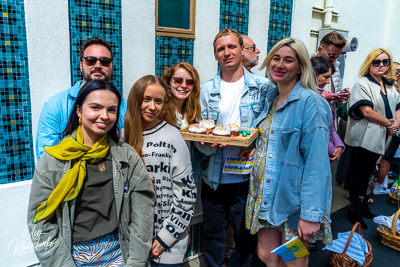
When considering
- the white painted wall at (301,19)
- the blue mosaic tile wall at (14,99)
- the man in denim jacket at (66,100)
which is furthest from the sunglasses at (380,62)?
the blue mosaic tile wall at (14,99)

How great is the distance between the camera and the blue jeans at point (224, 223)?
2615 mm

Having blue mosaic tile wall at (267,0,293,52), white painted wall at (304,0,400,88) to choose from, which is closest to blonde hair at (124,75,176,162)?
blue mosaic tile wall at (267,0,293,52)

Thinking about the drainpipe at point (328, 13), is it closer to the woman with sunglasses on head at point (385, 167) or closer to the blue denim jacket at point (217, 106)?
the woman with sunglasses on head at point (385, 167)

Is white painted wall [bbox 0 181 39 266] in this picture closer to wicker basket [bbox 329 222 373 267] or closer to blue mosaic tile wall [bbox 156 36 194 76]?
blue mosaic tile wall [bbox 156 36 194 76]

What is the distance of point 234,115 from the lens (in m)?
2.66

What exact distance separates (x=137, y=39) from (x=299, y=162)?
204 centimetres

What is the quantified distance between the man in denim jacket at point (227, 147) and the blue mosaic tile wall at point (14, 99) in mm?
1569

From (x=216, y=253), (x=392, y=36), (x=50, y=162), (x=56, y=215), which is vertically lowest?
(x=216, y=253)

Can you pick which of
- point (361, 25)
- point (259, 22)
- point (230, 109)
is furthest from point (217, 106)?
point (361, 25)

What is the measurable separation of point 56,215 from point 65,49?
1594 millimetres

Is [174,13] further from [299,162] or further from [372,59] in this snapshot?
[372,59]

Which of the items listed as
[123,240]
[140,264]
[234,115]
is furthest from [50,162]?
[234,115]

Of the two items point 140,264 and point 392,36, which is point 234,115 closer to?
point 140,264

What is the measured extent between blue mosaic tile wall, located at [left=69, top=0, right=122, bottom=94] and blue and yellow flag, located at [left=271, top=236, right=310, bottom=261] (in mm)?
2187
